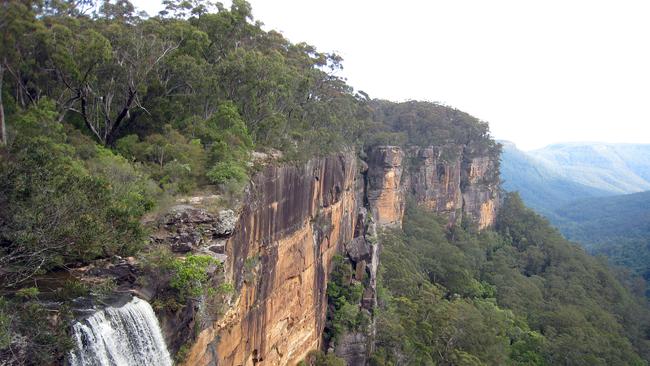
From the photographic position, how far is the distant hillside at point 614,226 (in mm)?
71812

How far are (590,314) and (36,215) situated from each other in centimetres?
3795

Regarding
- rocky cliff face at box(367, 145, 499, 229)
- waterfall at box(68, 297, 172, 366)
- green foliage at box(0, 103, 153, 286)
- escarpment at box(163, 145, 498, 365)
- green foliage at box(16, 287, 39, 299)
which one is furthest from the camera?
rocky cliff face at box(367, 145, 499, 229)

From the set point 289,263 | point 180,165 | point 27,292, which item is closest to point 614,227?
point 289,263

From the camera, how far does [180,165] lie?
14.2 metres

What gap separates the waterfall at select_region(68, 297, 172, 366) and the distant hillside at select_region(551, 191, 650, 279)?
226ft

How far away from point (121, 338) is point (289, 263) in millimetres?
9400

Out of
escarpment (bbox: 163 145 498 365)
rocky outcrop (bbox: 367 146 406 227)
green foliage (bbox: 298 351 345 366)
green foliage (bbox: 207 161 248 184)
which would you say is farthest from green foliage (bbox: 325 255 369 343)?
rocky outcrop (bbox: 367 146 406 227)

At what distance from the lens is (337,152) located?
985 inches

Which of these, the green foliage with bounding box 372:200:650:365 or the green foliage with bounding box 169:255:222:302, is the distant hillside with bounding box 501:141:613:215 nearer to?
the green foliage with bounding box 372:200:650:365

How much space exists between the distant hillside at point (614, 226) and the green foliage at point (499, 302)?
22983 mm

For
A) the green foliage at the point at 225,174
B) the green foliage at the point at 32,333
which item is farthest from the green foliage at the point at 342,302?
the green foliage at the point at 32,333

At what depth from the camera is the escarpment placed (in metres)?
13.4

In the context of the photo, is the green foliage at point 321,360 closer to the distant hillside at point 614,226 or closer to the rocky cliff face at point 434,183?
the rocky cliff face at point 434,183

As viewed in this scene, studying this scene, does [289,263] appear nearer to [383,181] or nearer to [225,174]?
[225,174]
